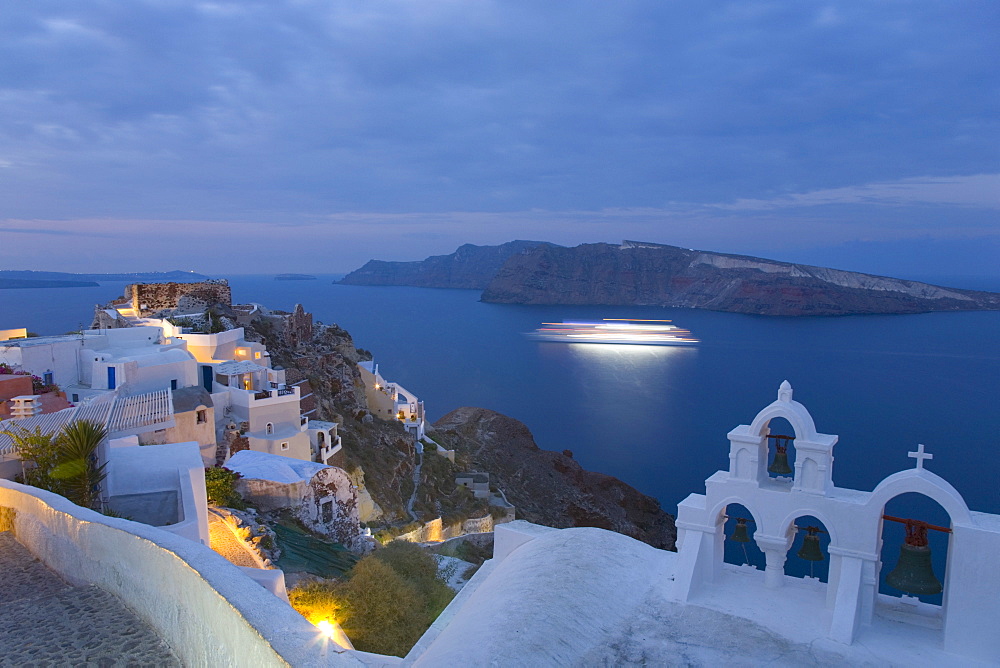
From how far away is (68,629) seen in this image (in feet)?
13.1

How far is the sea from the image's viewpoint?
33.5m

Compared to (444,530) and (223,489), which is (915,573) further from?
(444,530)

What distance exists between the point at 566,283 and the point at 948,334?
71399 millimetres

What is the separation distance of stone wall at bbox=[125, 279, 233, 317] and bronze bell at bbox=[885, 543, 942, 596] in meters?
28.2

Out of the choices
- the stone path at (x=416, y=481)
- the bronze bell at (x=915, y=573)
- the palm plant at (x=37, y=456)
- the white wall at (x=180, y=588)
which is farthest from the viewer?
the stone path at (x=416, y=481)

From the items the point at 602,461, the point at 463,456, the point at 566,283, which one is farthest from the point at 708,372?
the point at 566,283

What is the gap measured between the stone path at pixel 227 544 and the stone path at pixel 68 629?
9.97 ft

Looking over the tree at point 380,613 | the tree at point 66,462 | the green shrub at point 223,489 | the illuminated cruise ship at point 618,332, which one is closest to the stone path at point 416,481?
the green shrub at point 223,489

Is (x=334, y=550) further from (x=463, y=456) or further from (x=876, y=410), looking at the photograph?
(x=876, y=410)

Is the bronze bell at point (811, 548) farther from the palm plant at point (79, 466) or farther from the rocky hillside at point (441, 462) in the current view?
the rocky hillside at point (441, 462)

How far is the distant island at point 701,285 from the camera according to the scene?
106 m

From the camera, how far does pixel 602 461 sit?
35.2m

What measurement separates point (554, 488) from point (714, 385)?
2749 cm

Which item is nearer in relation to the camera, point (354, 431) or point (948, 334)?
point (354, 431)
